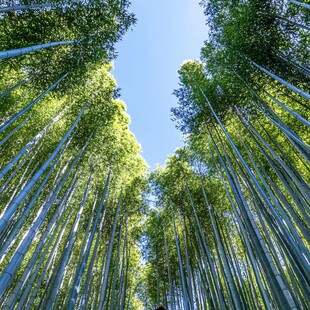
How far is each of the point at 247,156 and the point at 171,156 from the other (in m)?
2.98

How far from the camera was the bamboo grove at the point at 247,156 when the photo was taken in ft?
12.4

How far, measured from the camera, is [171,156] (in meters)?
9.00

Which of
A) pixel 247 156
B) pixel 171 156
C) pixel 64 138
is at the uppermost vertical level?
pixel 171 156

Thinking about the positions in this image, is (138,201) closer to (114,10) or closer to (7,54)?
(114,10)

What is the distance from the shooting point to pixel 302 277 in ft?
11.1

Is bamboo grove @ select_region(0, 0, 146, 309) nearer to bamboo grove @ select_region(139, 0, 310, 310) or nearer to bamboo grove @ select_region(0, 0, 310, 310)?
bamboo grove @ select_region(0, 0, 310, 310)

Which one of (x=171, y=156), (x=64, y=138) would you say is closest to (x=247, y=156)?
(x=171, y=156)

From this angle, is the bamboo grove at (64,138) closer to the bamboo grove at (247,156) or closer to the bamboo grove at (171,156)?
the bamboo grove at (171,156)

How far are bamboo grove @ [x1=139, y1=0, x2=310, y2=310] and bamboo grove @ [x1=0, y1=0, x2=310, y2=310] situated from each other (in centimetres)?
3

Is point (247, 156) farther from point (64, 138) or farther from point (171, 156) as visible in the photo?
point (64, 138)

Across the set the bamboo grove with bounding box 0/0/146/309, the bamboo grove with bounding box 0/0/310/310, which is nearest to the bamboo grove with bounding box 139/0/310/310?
the bamboo grove with bounding box 0/0/310/310

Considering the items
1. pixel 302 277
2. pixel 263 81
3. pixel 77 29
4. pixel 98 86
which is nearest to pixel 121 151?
pixel 98 86

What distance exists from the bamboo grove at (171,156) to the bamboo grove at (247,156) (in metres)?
0.03

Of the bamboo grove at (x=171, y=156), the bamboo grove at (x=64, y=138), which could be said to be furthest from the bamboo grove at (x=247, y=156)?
the bamboo grove at (x=64, y=138)
